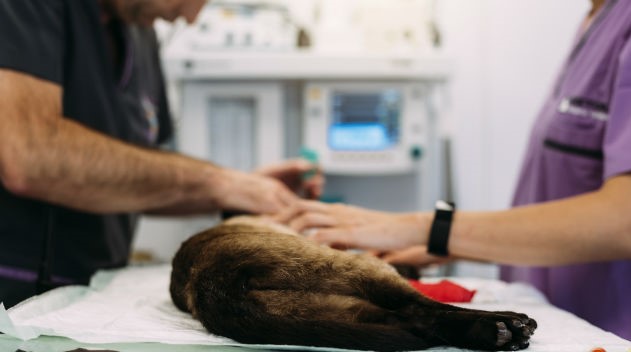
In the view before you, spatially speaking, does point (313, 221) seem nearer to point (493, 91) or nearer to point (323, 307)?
point (323, 307)

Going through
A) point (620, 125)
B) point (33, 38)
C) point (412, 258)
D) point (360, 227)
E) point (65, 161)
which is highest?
point (33, 38)

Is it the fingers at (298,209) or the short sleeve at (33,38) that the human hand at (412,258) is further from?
the short sleeve at (33,38)

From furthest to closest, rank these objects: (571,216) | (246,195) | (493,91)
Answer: (493,91)
(246,195)
(571,216)

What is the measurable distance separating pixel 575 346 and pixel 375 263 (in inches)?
11.7

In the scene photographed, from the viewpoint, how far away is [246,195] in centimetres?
139

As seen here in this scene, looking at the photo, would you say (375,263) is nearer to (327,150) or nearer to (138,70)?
(138,70)

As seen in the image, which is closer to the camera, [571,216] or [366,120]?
[571,216]

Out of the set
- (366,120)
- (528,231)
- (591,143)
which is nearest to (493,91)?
(366,120)

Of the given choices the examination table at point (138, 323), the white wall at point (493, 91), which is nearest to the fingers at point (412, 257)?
the examination table at point (138, 323)

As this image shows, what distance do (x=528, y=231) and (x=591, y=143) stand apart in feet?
0.90

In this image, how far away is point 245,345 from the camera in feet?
2.53

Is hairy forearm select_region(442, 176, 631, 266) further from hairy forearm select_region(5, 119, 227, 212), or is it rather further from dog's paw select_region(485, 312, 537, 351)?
hairy forearm select_region(5, 119, 227, 212)

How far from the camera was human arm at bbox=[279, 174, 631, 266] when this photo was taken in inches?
38.9

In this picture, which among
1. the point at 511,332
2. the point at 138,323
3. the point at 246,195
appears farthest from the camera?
the point at 246,195
